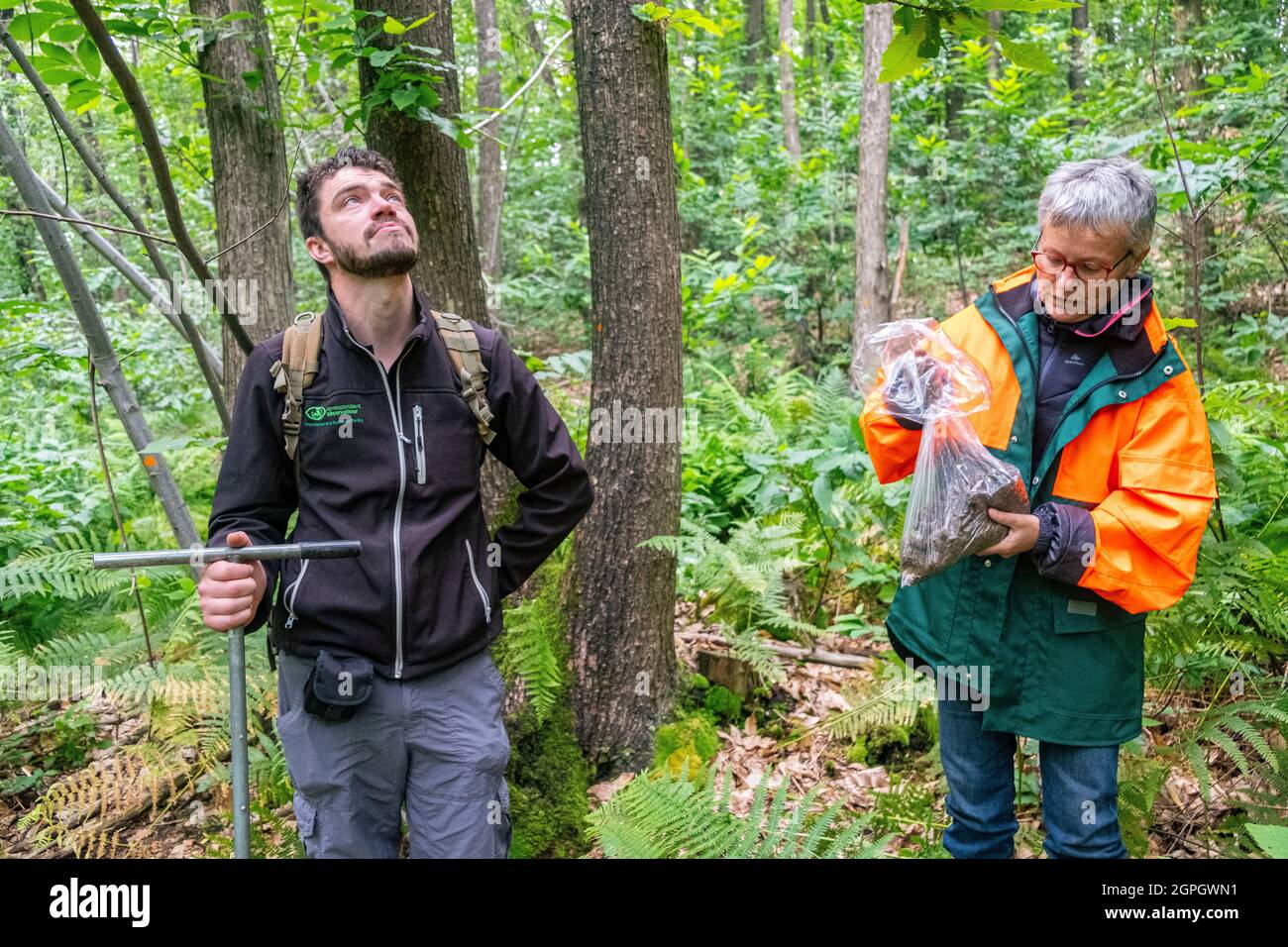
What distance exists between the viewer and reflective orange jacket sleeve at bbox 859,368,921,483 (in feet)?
8.55

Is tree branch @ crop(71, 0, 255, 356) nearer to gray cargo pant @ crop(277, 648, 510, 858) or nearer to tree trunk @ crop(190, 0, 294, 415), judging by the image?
tree trunk @ crop(190, 0, 294, 415)

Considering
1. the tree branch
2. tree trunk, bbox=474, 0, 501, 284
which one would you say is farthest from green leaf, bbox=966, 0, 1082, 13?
tree trunk, bbox=474, 0, 501, 284

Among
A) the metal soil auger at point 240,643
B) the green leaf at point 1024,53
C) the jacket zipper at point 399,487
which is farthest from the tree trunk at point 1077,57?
the metal soil auger at point 240,643

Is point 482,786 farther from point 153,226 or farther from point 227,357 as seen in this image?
point 153,226

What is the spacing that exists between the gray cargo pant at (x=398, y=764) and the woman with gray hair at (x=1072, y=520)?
1.32 meters

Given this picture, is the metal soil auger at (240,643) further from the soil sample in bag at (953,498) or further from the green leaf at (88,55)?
the green leaf at (88,55)

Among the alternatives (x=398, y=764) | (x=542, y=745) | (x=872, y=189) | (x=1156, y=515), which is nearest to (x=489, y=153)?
(x=872, y=189)

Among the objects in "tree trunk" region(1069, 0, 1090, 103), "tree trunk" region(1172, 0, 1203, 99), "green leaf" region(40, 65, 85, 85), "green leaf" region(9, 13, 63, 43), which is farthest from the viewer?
"tree trunk" region(1069, 0, 1090, 103)

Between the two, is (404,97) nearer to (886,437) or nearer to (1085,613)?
(886,437)

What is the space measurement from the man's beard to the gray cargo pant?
1124mm

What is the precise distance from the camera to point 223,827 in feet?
13.0

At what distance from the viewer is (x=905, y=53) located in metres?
1.91

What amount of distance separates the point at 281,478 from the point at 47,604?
417 centimetres
